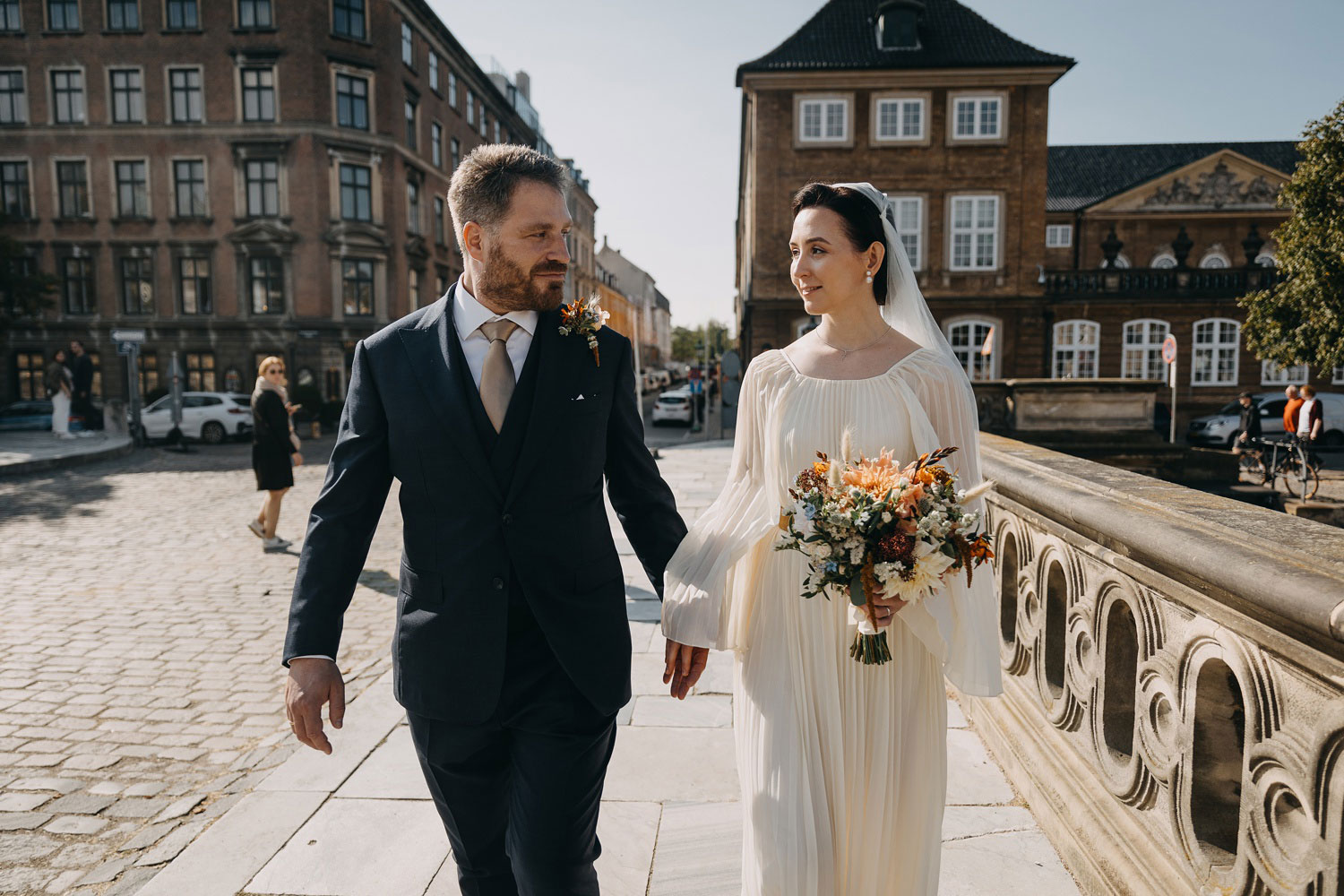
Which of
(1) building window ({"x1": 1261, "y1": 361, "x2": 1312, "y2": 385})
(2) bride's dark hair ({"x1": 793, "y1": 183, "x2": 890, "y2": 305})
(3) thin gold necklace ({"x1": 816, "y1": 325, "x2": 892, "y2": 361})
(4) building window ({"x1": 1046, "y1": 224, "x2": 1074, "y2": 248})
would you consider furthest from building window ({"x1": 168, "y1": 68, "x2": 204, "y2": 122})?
(1) building window ({"x1": 1261, "y1": 361, "x2": 1312, "y2": 385})

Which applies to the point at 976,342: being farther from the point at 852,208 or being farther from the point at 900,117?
the point at 852,208

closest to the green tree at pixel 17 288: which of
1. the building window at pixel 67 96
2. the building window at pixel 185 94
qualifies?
the building window at pixel 67 96

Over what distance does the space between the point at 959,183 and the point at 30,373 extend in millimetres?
35927

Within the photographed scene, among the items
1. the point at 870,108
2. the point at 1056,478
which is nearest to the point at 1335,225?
the point at 870,108

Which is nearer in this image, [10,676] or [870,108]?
[10,676]

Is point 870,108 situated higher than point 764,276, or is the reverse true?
point 870,108

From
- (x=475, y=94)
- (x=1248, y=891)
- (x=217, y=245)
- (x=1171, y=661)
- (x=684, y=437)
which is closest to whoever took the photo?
(x=1248, y=891)

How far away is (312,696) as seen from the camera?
2.14 m

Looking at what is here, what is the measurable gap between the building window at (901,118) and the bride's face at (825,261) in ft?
95.2

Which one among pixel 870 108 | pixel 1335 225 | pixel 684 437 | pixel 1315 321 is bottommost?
pixel 684 437

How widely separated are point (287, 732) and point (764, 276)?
26121 mm

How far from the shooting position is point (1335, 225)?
18.6 m

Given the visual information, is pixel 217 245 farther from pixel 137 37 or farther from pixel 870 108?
pixel 870 108

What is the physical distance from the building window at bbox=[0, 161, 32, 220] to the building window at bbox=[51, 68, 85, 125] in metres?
2.47
